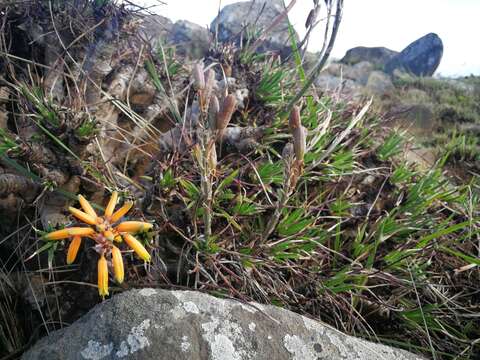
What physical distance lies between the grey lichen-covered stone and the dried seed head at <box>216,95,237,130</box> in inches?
21.7

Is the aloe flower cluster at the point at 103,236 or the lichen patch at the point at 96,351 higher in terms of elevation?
the aloe flower cluster at the point at 103,236

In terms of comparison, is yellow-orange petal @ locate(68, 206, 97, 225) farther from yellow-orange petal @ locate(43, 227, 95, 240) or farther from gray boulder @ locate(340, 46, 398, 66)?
gray boulder @ locate(340, 46, 398, 66)

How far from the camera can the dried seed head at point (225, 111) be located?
3.66ft

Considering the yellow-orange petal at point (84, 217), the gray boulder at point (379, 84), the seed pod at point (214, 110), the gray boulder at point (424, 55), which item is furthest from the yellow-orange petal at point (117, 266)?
the gray boulder at point (424, 55)

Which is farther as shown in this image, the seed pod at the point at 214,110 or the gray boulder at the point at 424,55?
the gray boulder at the point at 424,55

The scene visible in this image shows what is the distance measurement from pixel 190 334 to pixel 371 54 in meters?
22.6

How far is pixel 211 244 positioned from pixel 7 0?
1752 mm

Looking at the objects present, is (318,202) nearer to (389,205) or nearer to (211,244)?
(389,205)

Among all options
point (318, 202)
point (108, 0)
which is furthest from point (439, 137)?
point (108, 0)

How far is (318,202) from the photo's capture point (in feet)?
6.48

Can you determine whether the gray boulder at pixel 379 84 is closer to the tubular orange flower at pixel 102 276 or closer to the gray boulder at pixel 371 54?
the gray boulder at pixel 371 54

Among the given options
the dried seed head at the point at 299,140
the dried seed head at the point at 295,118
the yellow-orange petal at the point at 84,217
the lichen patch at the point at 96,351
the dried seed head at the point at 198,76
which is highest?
the dried seed head at the point at 198,76

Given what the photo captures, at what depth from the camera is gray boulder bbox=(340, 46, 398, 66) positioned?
20.4 metres

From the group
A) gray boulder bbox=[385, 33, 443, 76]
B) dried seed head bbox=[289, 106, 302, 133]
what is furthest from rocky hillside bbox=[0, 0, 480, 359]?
gray boulder bbox=[385, 33, 443, 76]
